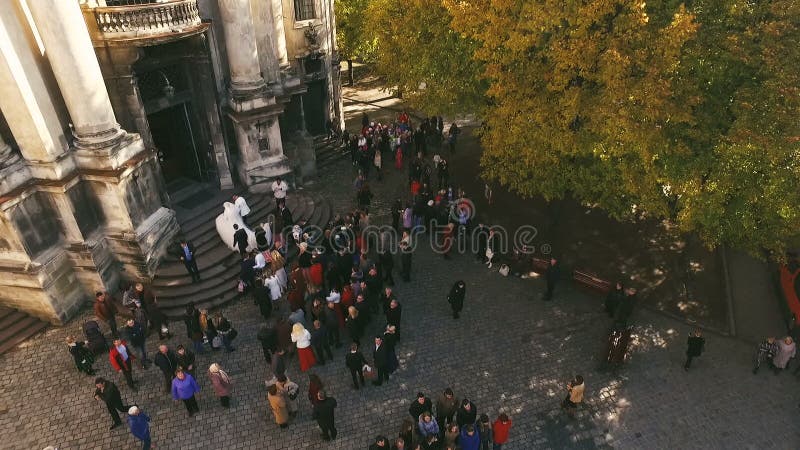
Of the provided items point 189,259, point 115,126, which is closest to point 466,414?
point 189,259

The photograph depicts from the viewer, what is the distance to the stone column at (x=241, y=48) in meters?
18.2

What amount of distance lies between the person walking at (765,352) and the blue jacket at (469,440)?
8.24 metres

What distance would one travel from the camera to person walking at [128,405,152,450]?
430 inches

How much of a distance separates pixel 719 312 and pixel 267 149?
16.2 meters

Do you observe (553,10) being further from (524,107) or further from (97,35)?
(97,35)

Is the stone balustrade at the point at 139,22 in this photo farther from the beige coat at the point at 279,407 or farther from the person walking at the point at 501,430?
the person walking at the point at 501,430

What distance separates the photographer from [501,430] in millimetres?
11281

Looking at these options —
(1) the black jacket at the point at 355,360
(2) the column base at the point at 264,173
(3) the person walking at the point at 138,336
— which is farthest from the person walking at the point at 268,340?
(2) the column base at the point at 264,173

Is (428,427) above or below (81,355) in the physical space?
above

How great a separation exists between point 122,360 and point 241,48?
11.0m

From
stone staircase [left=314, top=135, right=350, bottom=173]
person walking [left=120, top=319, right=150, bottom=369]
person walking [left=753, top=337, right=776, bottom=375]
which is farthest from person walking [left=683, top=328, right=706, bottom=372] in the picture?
stone staircase [left=314, top=135, right=350, bottom=173]

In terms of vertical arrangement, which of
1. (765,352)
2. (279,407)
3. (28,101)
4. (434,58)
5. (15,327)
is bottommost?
(15,327)

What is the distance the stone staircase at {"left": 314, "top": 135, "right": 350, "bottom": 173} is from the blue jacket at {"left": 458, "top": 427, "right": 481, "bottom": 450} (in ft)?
51.2

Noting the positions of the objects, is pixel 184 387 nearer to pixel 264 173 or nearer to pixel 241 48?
pixel 264 173
